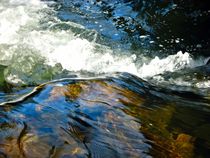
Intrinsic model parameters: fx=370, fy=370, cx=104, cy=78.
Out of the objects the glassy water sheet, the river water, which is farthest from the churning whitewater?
the glassy water sheet

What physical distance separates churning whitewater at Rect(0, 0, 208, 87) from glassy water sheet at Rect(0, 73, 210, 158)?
193 centimetres

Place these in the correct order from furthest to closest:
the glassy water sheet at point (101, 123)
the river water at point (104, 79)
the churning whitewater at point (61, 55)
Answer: the churning whitewater at point (61, 55) → the river water at point (104, 79) → the glassy water sheet at point (101, 123)

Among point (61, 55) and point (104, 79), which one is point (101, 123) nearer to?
point (104, 79)

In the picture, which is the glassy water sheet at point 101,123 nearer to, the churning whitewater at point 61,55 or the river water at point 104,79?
the river water at point 104,79

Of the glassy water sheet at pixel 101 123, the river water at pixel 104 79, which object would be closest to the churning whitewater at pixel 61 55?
the river water at pixel 104 79

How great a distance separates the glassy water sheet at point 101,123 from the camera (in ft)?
10.8

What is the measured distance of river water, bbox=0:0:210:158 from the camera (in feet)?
11.5

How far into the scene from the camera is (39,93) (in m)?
4.51

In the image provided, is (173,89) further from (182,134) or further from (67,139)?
(67,139)

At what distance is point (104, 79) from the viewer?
522cm

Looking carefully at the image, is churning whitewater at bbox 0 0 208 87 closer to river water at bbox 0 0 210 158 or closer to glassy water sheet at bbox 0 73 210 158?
river water at bbox 0 0 210 158

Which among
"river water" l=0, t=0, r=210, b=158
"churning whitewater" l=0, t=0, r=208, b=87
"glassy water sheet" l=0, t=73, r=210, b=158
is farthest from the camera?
"churning whitewater" l=0, t=0, r=208, b=87

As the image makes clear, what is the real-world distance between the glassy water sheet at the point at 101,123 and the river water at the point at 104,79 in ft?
0.03

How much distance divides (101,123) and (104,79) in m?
1.43
